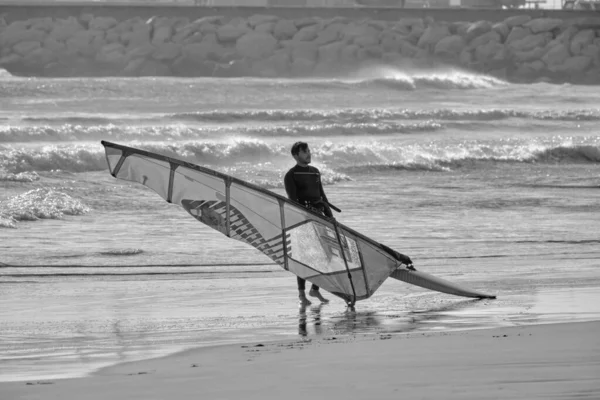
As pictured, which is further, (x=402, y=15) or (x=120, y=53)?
(x=402, y=15)

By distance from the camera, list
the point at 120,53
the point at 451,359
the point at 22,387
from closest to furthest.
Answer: the point at 22,387 → the point at 451,359 → the point at 120,53

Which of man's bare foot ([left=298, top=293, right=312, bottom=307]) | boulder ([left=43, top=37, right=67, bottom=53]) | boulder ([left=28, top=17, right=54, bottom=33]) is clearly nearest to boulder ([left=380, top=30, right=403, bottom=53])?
boulder ([left=43, top=37, right=67, bottom=53])

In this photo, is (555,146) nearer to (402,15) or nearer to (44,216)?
(44,216)

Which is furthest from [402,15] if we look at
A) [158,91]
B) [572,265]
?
[572,265]

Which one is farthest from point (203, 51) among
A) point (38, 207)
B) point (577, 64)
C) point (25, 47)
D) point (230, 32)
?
point (38, 207)

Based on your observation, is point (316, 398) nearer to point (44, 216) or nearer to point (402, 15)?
point (44, 216)

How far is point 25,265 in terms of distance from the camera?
10258 mm

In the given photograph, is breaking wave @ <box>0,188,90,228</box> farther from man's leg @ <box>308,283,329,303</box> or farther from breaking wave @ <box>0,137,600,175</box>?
breaking wave @ <box>0,137,600,175</box>

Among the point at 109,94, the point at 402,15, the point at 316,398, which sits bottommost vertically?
the point at 316,398

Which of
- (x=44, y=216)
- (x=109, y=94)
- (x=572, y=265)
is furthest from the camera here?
(x=109, y=94)

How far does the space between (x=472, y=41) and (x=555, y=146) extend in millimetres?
24555

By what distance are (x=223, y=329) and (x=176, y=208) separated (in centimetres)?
696

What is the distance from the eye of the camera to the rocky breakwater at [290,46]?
4550 cm

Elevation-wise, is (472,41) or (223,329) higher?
(472,41)
